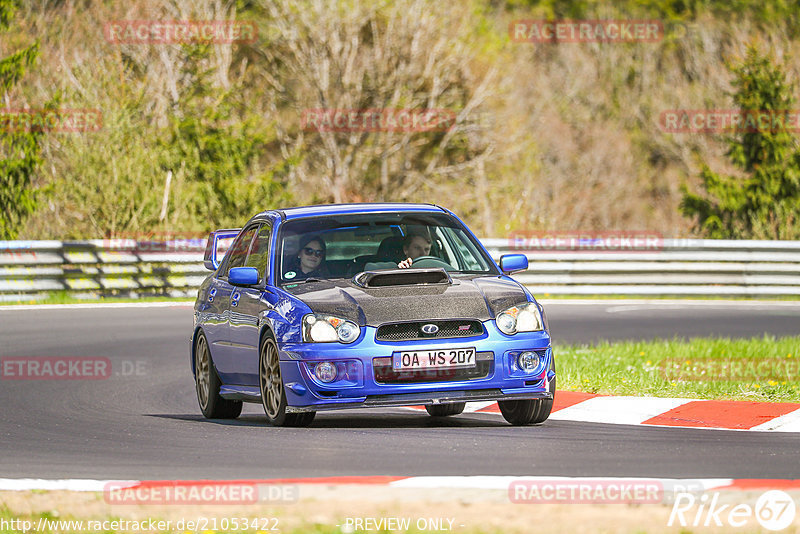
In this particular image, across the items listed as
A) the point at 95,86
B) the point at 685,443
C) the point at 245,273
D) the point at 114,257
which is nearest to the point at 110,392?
the point at 245,273

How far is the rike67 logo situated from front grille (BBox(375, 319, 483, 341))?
3.11 m

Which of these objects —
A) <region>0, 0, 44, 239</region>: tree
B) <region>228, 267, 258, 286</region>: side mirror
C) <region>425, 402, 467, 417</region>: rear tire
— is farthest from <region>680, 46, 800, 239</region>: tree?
<region>228, 267, 258, 286</region>: side mirror

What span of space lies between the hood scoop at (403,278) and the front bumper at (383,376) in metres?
0.55

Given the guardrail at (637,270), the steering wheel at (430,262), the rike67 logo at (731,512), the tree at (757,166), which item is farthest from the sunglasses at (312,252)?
the tree at (757,166)

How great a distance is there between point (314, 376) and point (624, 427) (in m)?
2.19

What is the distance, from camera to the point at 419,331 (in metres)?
9.52

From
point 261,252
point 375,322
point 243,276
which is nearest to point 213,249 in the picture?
point 261,252

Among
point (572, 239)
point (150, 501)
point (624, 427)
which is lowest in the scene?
point (572, 239)

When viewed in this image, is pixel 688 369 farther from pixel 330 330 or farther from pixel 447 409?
pixel 330 330

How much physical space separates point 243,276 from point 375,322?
1.43 m

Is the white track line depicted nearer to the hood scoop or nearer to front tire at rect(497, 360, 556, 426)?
front tire at rect(497, 360, 556, 426)

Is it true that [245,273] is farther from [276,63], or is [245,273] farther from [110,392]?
[276,63]

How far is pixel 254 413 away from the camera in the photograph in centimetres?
1197

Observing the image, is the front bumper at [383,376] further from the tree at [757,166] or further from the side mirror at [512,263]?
the tree at [757,166]
